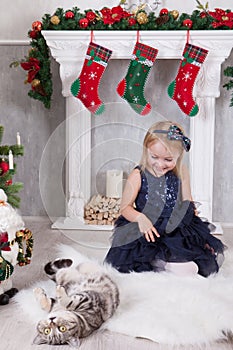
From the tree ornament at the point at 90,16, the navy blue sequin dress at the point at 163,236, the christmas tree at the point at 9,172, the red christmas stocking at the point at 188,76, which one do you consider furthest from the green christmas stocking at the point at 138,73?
the christmas tree at the point at 9,172

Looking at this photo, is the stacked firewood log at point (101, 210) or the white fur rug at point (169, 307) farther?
the stacked firewood log at point (101, 210)

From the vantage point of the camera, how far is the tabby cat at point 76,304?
1843mm

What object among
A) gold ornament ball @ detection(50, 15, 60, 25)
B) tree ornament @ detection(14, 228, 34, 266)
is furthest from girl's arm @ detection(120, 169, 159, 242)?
gold ornament ball @ detection(50, 15, 60, 25)

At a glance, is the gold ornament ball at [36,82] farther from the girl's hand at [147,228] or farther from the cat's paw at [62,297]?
the cat's paw at [62,297]

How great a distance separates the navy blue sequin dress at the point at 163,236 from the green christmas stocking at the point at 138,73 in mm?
819

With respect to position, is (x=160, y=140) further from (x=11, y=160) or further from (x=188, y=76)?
(x=188, y=76)

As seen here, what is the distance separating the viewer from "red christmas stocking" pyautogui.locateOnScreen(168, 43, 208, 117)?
Result: 317cm

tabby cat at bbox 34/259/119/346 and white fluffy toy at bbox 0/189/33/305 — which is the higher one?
white fluffy toy at bbox 0/189/33/305

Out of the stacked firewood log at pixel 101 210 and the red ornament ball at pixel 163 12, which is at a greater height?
the red ornament ball at pixel 163 12

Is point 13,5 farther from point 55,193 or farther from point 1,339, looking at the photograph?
point 1,339

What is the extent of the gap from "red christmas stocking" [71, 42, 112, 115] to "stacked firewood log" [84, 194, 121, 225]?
0.67 m

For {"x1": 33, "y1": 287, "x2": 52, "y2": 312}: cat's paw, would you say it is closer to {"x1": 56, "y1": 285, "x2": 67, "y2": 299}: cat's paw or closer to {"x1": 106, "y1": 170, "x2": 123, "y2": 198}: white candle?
{"x1": 56, "y1": 285, "x2": 67, "y2": 299}: cat's paw

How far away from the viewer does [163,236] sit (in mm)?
2408

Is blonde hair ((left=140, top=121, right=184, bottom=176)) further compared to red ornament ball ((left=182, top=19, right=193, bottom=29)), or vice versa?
red ornament ball ((left=182, top=19, right=193, bottom=29))
